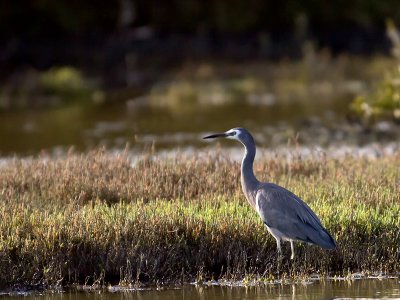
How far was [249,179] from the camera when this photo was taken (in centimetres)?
1116

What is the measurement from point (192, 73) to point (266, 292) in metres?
29.7

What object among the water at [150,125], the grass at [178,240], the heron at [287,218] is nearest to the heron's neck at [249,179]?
the heron at [287,218]

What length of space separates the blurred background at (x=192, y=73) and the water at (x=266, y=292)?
8.64 m

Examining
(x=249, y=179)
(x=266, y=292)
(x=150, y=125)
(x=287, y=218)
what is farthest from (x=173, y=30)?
(x=266, y=292)

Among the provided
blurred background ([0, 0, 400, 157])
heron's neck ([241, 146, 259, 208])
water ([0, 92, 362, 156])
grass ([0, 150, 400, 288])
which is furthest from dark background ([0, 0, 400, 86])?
heron's neck ([241, 146, 259, 208])

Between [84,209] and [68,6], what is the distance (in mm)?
36757

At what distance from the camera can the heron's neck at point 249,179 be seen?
1108 centimetres

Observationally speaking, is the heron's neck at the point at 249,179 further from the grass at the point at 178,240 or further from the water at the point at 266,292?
the water at the point at 266,292

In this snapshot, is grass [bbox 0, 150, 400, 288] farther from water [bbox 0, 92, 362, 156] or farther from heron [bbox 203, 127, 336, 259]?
water [bbox 0, 92, 362, 156]

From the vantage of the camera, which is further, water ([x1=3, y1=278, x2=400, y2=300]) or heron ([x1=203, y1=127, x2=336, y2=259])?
heron ([x1=203, y1=127, x2=336, y2=259])

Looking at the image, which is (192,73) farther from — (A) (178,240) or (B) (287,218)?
(B) (287,218)

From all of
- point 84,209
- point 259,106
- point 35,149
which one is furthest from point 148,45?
point 84,209

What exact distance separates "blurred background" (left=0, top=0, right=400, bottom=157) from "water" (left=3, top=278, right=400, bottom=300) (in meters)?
8.64

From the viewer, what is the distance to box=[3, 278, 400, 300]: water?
9.92 meters
